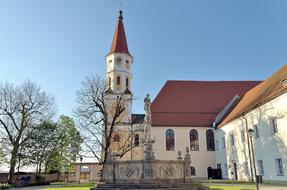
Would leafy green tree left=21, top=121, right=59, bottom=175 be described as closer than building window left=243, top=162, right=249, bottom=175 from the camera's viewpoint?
No

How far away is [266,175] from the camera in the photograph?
23.5 m

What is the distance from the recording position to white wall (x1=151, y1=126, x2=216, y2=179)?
3612 centimetres

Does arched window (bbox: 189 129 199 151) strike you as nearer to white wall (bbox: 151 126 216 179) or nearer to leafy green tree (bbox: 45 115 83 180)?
white wall (bbox: 151 126 216 179)

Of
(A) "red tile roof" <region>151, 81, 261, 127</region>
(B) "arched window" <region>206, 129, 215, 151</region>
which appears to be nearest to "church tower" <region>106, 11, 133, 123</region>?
(A) "red tile roof" <region>151, 81, 261, 127</region>

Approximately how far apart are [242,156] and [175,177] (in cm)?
1357

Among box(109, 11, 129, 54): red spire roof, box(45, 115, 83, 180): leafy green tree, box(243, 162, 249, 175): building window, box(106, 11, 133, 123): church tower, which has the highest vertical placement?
box(109, 11, 129, 54): red spire roof

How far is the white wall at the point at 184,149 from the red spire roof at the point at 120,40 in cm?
1485

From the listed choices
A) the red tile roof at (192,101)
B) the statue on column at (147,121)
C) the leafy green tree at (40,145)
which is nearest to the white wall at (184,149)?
the red tile roof at (192,101)

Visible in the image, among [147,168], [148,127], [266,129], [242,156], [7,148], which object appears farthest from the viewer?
[7,148]

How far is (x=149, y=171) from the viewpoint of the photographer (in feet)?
57.0

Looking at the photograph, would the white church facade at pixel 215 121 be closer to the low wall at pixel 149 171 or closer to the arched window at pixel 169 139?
the arched window at pixel 169 139

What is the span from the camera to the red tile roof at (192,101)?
37.7m

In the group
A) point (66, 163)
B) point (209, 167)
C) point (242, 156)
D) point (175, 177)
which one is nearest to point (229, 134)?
point (242, 156)

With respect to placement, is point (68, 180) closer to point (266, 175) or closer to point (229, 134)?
point (229, 134)
